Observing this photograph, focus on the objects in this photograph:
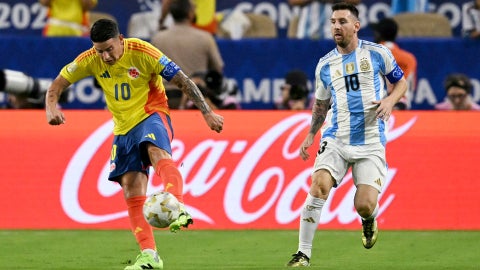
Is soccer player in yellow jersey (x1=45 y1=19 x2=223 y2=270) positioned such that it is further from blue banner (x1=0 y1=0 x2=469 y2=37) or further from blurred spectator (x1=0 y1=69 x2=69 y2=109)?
blue banner (x1=0 y1=0 x2=469 y2=37)

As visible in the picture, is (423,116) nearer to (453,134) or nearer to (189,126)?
(453,134)

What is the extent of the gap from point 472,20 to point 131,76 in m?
9.34

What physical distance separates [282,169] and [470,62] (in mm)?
4318

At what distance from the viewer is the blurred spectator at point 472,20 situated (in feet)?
59.4

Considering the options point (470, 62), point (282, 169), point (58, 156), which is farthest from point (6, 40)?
point (470, 62)

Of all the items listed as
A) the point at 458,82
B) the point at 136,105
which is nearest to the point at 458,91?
the point at 458,82

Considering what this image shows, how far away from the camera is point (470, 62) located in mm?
18000

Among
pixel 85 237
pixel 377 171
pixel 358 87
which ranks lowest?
pixel 85 237

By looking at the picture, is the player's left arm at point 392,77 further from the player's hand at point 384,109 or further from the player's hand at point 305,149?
the player's hand at point 305,149

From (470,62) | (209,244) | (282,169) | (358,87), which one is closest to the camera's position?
(358,87)

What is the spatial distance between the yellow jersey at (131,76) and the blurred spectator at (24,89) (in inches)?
165

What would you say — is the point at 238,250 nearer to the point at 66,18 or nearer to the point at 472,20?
the point at 66,18

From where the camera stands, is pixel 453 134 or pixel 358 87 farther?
pixel 453 134

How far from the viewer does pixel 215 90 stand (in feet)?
54.0
